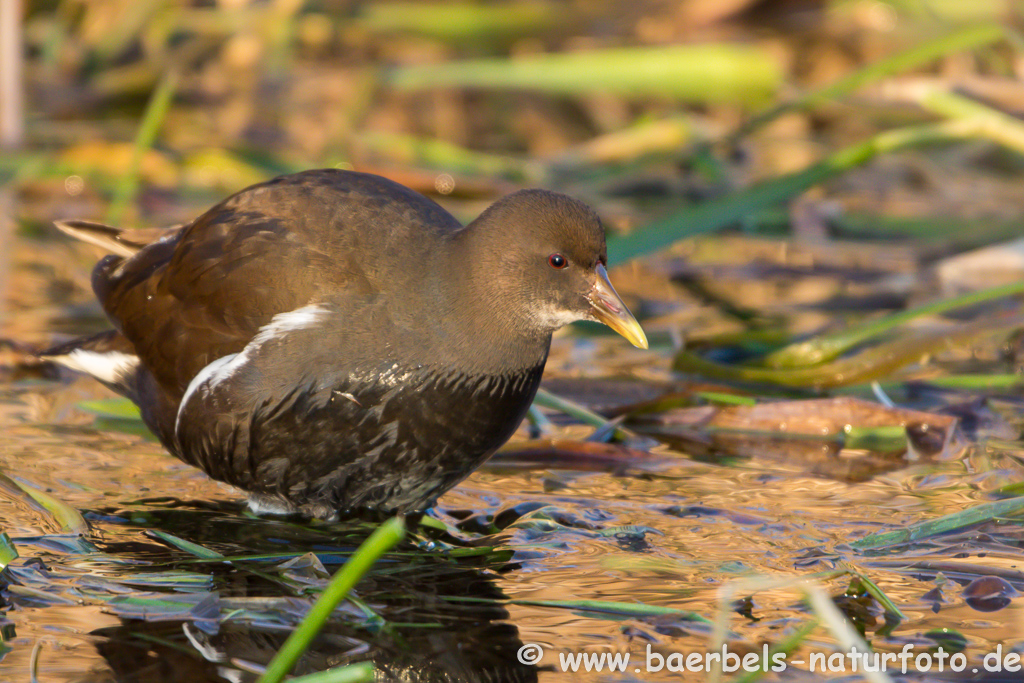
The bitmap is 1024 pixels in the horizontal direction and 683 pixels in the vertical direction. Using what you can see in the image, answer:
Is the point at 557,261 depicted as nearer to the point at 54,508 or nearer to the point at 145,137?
the point at 54,508

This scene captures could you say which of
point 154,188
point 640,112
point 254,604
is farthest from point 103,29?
point 254,604

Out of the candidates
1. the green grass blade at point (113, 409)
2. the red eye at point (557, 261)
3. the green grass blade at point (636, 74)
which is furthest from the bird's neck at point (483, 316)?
the green grass blade at point (636, 74)

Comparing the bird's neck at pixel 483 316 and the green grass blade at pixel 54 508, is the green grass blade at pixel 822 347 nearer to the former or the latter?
the bird's neck at pixel 483 316

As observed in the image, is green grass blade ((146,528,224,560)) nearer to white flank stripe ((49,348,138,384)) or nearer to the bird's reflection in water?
the bird's reflection in water

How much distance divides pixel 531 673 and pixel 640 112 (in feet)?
22.8

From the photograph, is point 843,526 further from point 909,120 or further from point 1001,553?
point 909,120

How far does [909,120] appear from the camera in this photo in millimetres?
7742

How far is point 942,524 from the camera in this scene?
3.31m

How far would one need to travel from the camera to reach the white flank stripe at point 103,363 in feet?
13.0
